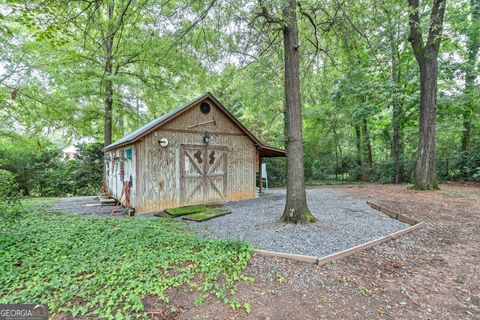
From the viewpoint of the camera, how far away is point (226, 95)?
51.1 feet

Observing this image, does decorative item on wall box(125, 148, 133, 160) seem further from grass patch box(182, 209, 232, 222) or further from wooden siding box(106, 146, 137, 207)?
grass patch box(182, 209, 232, 222)

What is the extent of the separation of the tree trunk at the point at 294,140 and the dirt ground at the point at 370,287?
1.66 m

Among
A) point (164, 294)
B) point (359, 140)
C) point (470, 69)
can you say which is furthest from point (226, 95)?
point (164, 294)

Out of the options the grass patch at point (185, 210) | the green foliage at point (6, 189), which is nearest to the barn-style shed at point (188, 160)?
the grass patch at point (185, 210)

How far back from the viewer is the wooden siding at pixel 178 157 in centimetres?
714

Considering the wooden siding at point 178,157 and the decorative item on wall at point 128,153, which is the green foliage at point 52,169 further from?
the wooden siding at point 178,157

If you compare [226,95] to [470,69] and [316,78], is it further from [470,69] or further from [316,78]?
[470,69]

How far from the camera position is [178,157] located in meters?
7.82

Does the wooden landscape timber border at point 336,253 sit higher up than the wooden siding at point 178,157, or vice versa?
the wooden siding at point 178,157

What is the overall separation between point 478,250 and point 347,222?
2166 mm

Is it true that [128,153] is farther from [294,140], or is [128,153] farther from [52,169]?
[52,169]

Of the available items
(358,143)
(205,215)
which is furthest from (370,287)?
(358,143)

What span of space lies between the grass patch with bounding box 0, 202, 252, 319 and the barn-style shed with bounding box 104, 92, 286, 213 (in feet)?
8.48

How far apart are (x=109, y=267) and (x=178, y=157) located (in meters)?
4.92
